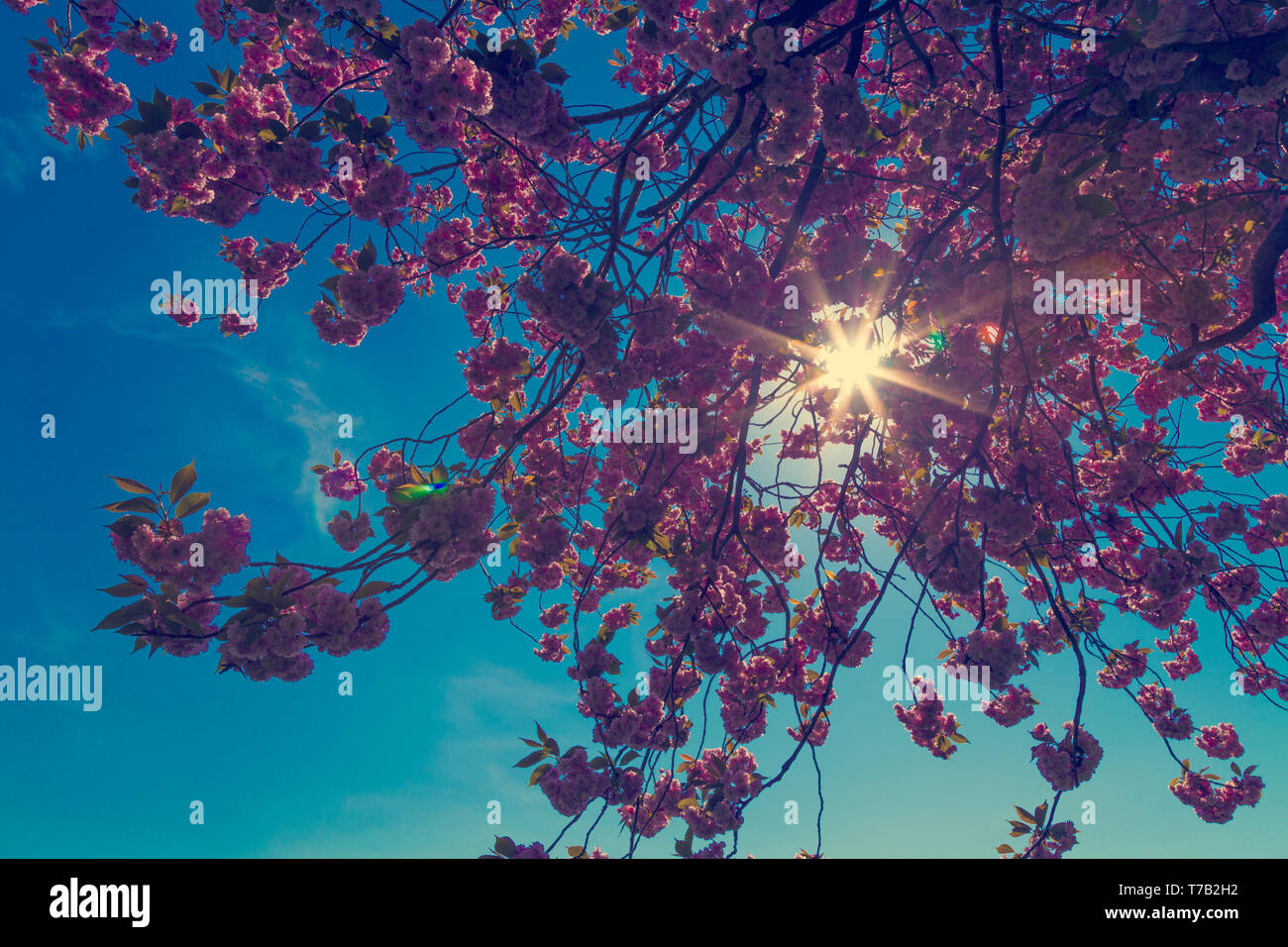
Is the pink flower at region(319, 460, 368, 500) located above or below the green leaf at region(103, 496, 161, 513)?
above

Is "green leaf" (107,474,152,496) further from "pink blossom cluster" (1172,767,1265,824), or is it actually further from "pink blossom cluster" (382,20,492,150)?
"pink blossom cluster" (1172,767,1265,824)

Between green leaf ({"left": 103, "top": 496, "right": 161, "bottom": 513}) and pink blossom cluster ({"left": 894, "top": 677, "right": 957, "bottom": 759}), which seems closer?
green leaf ({"left": 103, "top": 496, "right": 161, "bottom": 513})

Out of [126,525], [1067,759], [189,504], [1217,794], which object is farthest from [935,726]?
[126,525]

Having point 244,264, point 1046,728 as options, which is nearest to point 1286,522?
point 1046,728

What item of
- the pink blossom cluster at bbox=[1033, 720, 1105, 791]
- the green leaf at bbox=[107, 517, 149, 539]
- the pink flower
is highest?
the pink flower

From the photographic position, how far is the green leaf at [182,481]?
2.54 metres

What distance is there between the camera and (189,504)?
2.54 meters

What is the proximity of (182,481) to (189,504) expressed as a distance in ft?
0.37

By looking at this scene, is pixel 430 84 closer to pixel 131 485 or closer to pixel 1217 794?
pixel 131 485

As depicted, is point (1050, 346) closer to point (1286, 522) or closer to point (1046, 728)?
point (1286, 522)

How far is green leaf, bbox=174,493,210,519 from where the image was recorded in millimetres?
2541

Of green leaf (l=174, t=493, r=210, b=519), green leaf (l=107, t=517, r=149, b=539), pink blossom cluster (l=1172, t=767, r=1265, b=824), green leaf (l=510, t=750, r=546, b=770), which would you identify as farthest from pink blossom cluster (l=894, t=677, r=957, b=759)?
green leaf (l=107, t=517, r=149, b=539)

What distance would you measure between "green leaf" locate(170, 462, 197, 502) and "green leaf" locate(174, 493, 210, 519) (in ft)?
0.12
